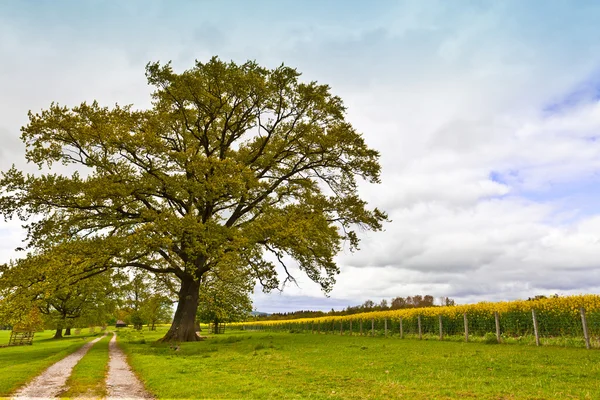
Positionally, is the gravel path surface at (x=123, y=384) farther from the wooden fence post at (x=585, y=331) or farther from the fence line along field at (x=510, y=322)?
the fence line along field at (x=510, y=322)

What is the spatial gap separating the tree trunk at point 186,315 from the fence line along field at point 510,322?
16.7 m

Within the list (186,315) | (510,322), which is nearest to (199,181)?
(186,315)

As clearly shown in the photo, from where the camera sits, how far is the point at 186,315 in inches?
1202

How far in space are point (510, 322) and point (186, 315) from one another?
23042 mm

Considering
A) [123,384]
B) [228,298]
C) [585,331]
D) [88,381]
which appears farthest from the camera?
[228,298]

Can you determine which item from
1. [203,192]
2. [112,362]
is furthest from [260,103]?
[112,362]

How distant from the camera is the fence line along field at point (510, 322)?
2055cm

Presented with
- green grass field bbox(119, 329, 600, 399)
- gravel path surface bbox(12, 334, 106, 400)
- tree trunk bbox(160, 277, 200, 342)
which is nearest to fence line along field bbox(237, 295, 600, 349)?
green grass field bbox(119, 329, 600, 399)

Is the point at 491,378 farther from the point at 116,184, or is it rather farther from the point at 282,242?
the point at 116,184

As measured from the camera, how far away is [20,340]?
4353cm

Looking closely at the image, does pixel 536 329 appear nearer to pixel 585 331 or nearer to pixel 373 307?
pixel 585 331

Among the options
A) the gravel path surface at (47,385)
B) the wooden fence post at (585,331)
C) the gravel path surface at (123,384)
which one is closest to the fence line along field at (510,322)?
the wooden fence post at (585,331)

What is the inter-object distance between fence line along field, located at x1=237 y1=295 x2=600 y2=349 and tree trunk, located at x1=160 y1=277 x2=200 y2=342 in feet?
54.7

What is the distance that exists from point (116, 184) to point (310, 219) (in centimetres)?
1277
